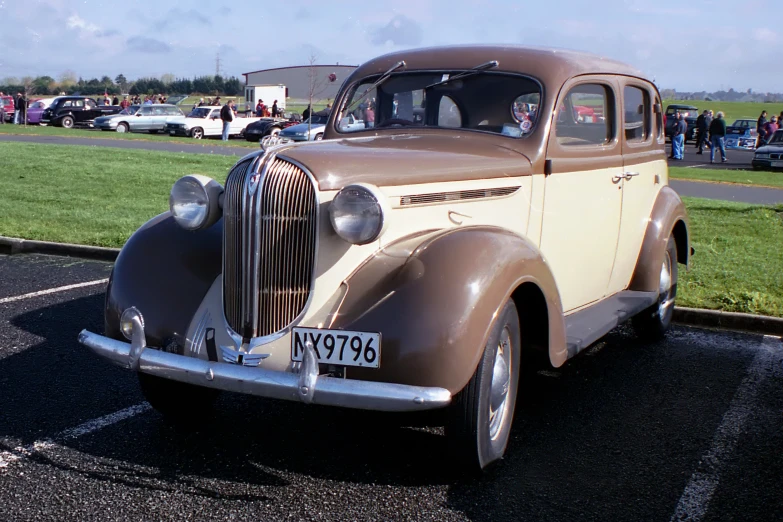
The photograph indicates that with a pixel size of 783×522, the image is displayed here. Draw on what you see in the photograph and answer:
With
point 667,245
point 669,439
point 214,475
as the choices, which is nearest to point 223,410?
point 214,475

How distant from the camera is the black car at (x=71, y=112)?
119 ft

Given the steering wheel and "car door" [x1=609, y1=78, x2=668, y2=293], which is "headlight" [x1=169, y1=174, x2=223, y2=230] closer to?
the steering wheel

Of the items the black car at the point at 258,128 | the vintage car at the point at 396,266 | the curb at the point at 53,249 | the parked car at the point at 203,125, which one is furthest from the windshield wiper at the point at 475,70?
the parked car at the point at 203,125

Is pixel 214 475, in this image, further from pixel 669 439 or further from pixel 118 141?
pixel 118 141

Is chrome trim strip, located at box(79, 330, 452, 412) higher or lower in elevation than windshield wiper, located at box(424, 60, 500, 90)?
lower

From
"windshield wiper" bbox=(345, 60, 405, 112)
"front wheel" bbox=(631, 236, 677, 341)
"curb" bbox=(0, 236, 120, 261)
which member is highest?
"windshield wiper" bbox=(345, 60, 405, 112)

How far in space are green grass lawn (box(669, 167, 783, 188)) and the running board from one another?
13.7 metres

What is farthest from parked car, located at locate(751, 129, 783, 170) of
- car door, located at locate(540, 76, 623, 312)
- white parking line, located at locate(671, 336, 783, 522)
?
car door, located at locate(540, 76, 623, 312)

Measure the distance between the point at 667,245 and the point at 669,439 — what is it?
2.05m

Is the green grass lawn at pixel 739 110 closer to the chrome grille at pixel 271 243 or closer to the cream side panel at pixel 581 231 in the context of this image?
the cream side panel at pixel 581 231

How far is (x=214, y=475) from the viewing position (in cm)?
362

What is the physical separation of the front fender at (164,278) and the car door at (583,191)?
1.77 metres

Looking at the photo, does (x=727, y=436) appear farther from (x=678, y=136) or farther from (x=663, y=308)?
(x=678, y=136)

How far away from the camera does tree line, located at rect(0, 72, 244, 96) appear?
83562 mm
